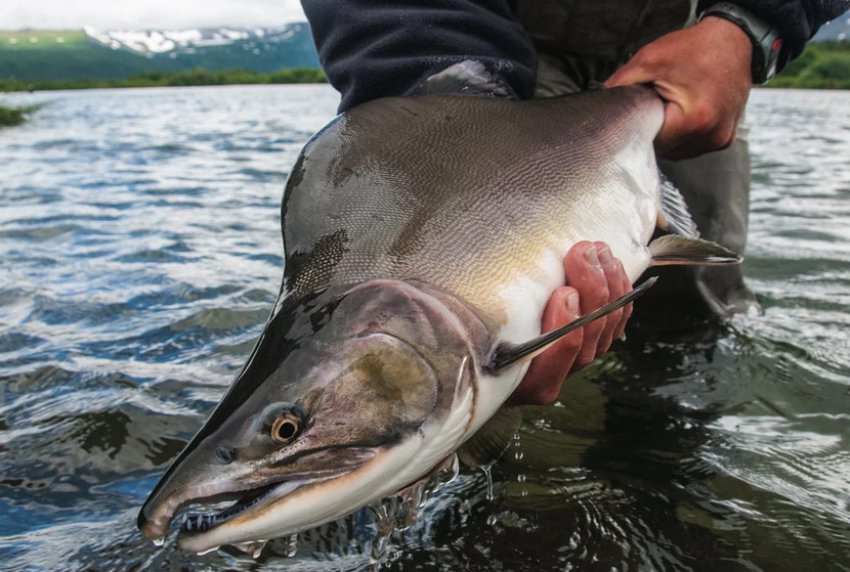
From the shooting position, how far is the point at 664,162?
12.2ft

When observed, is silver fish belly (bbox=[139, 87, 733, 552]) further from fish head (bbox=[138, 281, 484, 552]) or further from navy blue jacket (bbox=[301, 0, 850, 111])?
navy blue jacket (bbox=[301, 0, 850, 111])

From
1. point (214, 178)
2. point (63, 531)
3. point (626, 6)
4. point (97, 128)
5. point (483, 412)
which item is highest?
point (626, 6)

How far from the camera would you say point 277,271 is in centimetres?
521

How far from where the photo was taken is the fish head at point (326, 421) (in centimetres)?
138

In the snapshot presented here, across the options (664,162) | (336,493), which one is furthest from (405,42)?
(664,162)

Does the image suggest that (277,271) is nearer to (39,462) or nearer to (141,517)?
(39,462)

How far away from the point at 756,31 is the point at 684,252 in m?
0.93

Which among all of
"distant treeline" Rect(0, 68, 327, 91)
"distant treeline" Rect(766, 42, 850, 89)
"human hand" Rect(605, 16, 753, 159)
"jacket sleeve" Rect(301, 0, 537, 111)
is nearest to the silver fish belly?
"jacket sleeve" Rect(301, 0, 537, 111)

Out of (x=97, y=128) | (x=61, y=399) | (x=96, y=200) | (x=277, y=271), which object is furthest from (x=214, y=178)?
(x=97, y=128)

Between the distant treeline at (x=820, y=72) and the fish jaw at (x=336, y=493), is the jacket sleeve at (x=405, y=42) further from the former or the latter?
the distant treeline at (x=820, y=72)

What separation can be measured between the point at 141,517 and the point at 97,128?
19.7 m

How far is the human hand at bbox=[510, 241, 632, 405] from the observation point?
1.90 meters

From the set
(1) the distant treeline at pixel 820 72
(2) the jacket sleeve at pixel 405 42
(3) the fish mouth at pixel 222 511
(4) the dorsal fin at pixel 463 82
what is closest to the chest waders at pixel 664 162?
(2) the jacket sleeve at pixel 405 42

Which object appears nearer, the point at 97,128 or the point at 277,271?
the point at 277,271
